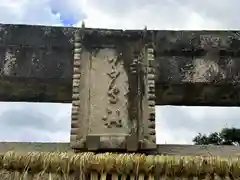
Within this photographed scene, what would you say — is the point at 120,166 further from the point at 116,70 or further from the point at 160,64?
the point at 160,64

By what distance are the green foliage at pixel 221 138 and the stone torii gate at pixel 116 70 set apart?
18.6 ft

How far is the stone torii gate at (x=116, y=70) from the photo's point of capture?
277cm

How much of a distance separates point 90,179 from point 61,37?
83.9 inches

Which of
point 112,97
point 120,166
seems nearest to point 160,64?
point 112,97

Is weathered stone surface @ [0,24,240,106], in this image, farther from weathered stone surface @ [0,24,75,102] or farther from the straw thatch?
the straw thatch

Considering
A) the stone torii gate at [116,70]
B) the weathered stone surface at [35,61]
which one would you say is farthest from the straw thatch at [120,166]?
the weathered stone surface at [35,61]

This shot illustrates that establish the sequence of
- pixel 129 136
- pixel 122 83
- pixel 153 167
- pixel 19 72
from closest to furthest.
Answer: pixel 153 167 < pixel 129 136 < pixel 122 83 < pixel 19 72

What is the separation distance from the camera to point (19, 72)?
311cm

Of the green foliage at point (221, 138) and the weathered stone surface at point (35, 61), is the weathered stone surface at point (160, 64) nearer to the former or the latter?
the weathered stone surface at point (35, 61)

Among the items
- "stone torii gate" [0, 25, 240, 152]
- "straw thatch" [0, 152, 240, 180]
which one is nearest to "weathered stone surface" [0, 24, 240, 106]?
"stone torii gate" [0, 25, 240, 152]

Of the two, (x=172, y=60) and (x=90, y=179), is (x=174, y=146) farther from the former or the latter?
(x=90, y=179)

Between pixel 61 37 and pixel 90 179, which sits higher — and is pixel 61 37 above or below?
above

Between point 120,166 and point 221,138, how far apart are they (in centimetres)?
812

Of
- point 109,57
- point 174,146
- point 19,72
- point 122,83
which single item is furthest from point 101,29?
point 174,146
